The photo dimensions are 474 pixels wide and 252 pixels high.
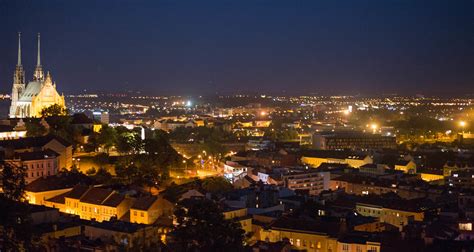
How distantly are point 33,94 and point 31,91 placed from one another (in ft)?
2.44

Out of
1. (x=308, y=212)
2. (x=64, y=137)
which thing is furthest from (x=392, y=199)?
(x=64, y=137)

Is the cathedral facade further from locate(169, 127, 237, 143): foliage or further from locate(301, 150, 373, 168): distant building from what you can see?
locate(301, 150, 373, 168): distant building

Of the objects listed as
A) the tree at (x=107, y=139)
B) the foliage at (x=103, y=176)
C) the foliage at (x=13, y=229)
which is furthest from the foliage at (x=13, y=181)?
the tree at (x=107, y=139)

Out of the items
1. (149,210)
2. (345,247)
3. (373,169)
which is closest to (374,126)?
(373,169)

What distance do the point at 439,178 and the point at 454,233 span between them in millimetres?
14754

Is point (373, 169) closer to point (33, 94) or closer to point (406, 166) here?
point (406, 166)

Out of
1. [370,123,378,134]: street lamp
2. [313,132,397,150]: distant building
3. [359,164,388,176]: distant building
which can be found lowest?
[370,123,378,134]: street lamp

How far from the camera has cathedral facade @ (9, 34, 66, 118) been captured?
117ft

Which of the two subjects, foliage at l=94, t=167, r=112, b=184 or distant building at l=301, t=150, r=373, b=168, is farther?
distant building at l=301, t=150, r=373, b=168

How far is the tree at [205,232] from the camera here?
11.1m

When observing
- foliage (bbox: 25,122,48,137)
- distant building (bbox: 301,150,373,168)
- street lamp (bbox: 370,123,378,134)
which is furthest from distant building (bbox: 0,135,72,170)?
street lamp (bbox: 370,123,378,134)

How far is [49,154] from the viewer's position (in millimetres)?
22656

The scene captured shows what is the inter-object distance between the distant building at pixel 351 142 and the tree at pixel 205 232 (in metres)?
33.0

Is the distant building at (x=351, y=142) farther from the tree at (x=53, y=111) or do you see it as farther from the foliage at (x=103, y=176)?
the foliage at (x=103, y=176)
